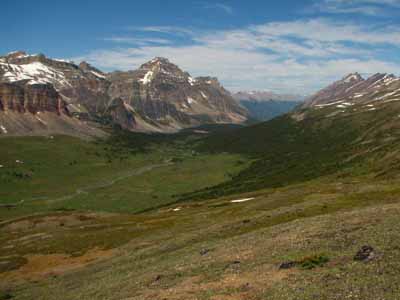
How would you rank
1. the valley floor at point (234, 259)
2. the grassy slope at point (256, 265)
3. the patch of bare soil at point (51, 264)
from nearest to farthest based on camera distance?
the grassy slope at point (256, 265) → the valley floor at point (234, 259) → the patch of bare soil at point (51, 264)

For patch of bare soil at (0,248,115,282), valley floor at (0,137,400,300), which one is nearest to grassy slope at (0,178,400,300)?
valley floor at (0,137,400,300)

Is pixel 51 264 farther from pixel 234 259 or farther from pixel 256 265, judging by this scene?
pixel 256 265

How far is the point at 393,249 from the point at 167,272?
2189 cm

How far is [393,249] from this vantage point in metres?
33.6

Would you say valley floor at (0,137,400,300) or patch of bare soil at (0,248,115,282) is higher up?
valley floor at (0,137,400,300)

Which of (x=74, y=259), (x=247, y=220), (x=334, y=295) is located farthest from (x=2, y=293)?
(x=334, y=295)

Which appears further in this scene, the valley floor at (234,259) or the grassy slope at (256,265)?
the valley floor at (234,259)

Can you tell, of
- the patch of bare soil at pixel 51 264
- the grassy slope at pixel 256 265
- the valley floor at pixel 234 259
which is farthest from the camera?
the patch of bare soil at pixel 51 264

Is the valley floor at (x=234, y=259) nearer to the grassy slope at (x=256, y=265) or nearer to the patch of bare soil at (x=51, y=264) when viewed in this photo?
the grassy slope at (x=256, y=265)

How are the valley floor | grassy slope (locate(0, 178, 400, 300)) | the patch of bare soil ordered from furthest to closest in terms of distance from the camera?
the patch of bare soil
the valley floor
grassy slope (locate(0, 178, 400, 300))

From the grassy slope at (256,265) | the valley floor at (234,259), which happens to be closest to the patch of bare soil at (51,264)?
the valley floor at (234,259)

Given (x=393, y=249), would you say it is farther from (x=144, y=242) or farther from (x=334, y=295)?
(x=144, y=242)

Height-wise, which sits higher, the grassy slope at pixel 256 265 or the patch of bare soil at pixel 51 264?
the grassy slope at pixel 256 265

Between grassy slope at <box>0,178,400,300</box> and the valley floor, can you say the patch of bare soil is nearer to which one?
the valley floor
